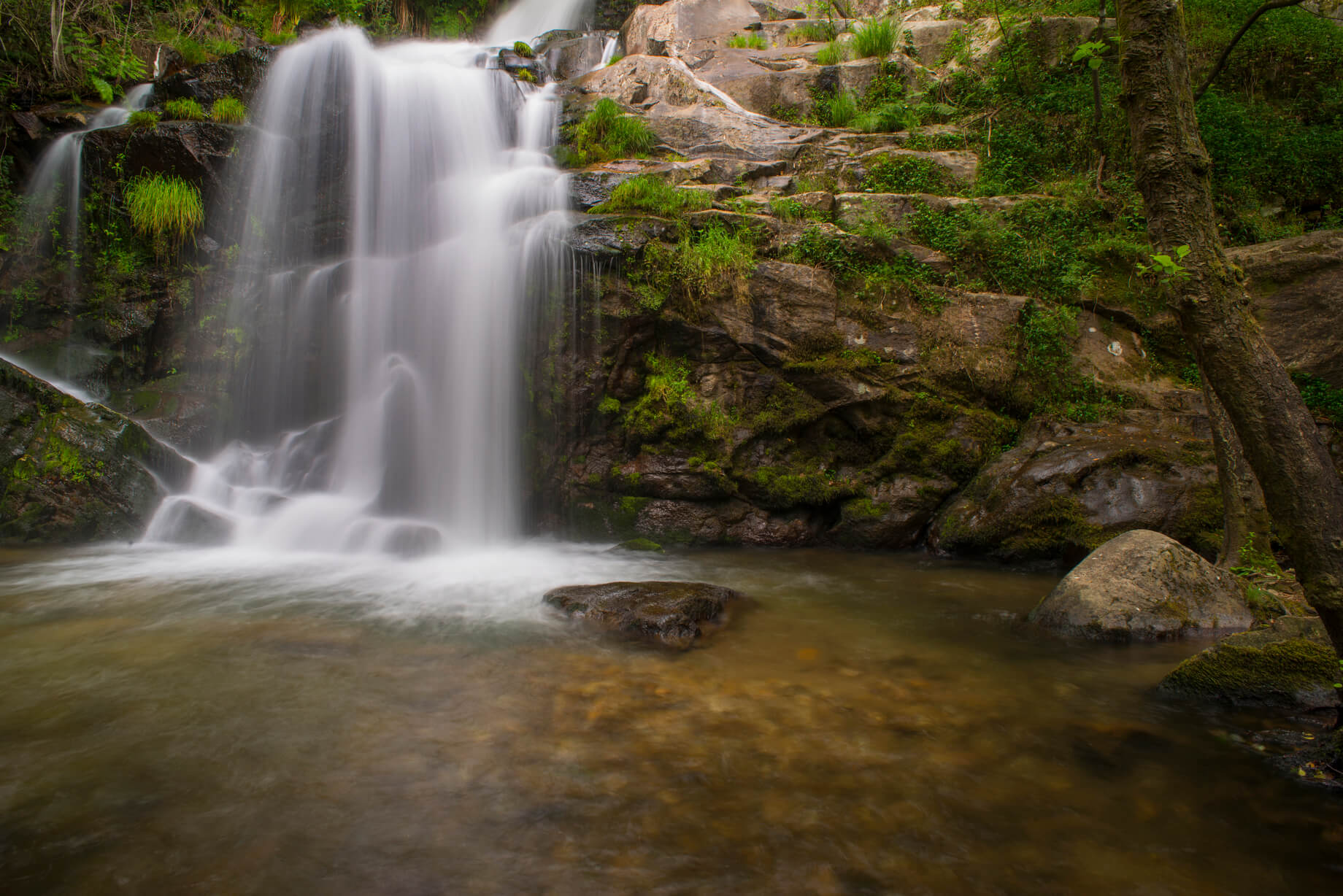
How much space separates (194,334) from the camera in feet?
29.6

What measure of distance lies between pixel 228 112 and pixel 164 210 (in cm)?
200

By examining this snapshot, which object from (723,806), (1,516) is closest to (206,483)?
(1,516)

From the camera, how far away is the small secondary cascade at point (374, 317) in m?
7.92

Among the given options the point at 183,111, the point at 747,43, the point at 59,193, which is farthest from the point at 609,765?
the point at 747,43

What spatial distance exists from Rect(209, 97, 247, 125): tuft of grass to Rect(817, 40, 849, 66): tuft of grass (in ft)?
30.5

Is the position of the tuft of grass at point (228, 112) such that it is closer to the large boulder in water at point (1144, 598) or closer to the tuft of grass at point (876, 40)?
the tuft of grass at point (876, 40)

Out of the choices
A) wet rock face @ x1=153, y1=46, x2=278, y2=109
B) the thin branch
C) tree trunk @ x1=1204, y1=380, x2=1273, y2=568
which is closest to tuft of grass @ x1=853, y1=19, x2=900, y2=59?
tree trunk @ x1=1204, y1=380, x2=1273, y2=568

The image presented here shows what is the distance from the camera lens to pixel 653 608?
4.67m

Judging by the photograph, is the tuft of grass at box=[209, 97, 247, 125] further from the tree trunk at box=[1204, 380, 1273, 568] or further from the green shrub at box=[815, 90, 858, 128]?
the tree trunk at box=[1204, 380, 1273, 568]

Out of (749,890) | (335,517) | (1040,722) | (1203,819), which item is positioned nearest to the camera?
(749,890)

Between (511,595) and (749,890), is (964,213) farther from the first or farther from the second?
(749,890)

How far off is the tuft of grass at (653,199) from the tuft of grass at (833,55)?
5107 mm

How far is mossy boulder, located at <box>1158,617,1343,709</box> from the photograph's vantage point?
129 inches

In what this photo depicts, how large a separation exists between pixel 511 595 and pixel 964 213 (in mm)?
7018
